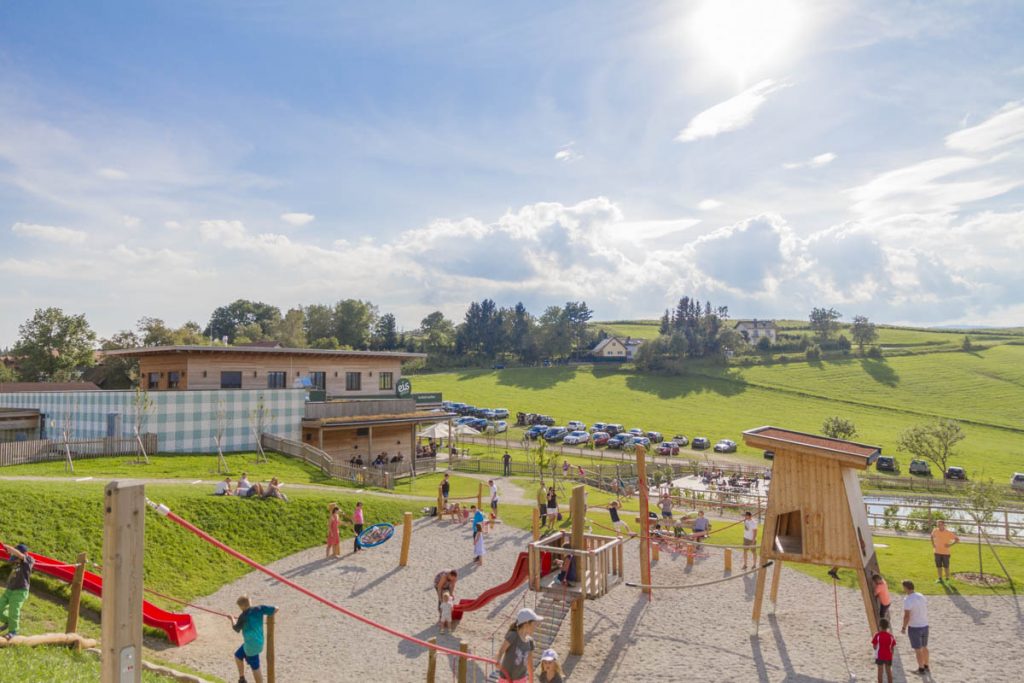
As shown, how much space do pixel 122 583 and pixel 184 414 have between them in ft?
104

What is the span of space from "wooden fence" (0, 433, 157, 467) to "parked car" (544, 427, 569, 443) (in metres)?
39.5

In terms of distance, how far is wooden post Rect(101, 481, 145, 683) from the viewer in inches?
229

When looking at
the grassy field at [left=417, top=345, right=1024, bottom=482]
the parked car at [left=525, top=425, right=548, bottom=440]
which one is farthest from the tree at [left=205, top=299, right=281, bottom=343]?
the parked car at [left=525, top=425, right=548, bottom=440]

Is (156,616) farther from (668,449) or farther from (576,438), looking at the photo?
(576,438)

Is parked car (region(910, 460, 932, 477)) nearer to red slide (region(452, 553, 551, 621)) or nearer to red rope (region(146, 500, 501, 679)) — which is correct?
red slide (region(452, 553, 551, 621))

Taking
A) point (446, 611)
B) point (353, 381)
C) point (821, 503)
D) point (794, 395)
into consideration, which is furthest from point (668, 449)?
point (446, 611)

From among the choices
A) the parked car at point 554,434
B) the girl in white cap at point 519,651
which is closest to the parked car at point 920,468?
the parked car at point 554,434

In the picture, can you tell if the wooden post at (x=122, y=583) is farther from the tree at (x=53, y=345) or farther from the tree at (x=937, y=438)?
the tree at (x=53, y=345)

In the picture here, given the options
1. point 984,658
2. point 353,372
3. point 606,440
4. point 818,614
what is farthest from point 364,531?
point 606,440

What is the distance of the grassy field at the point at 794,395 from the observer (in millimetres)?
76062

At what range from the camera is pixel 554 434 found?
6612 cm

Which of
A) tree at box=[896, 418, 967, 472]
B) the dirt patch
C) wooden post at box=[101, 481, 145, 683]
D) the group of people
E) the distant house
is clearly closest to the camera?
wooden post at box=[101, 481, 145, 683]

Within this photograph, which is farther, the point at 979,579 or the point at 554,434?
the point at 554,434

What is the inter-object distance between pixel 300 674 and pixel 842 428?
5661 centimetres
